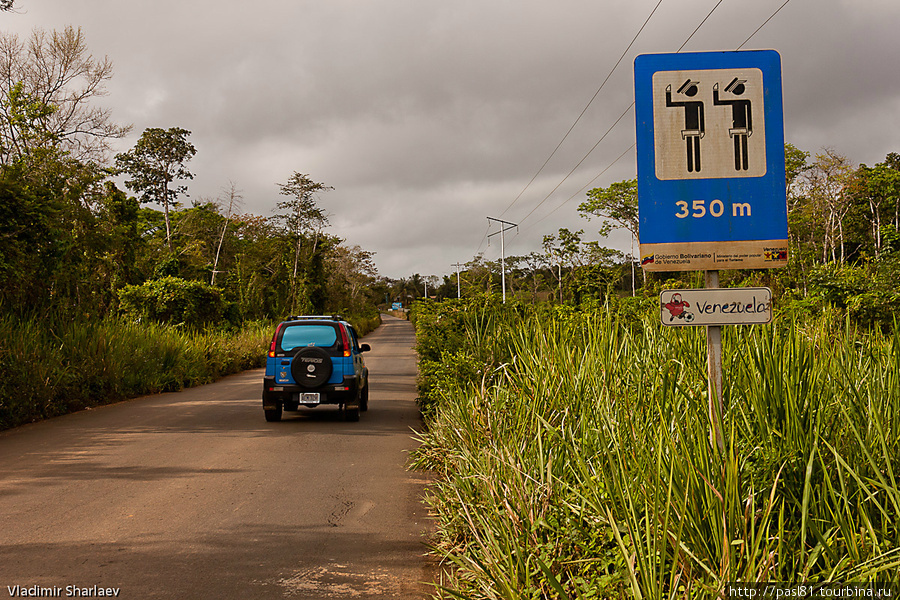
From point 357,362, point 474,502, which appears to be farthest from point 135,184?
point 474,502

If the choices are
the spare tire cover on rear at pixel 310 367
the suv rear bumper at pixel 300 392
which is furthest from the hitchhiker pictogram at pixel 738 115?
the suv rear bumper at pixel 300 392

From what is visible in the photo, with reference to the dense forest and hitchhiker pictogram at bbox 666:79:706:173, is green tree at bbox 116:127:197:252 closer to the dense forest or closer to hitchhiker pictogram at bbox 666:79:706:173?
the dense forest

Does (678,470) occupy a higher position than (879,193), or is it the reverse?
(879,193)

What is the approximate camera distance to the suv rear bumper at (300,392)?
38.8 feet

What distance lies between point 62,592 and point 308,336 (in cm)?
827

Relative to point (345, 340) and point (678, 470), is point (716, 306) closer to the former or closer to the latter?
point (678, 470)

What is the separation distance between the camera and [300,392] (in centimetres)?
1184

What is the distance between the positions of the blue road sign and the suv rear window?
9.41 meters

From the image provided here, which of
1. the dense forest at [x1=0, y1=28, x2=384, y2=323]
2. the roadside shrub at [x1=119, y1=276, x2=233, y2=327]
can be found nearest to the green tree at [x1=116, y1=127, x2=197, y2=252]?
the dense forest at [x1=0, y1=28, x2=384, y2=323]

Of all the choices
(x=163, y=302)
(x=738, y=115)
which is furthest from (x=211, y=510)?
(x=163, y=302)

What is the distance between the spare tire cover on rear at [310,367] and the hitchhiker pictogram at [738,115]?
356 inches

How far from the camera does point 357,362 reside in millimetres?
12711

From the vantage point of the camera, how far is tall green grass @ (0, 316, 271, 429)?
37.9ft

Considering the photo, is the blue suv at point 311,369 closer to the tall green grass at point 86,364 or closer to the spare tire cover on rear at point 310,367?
the spare tire cover on rear at point 310,367
